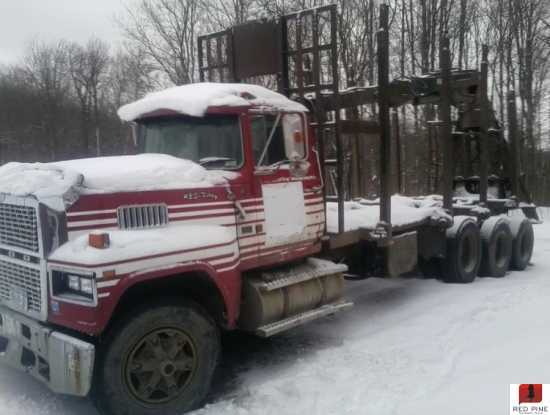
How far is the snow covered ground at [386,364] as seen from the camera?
4566mm

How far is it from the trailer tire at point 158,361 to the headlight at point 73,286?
1.25ft

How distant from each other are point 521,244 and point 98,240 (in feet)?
28.6

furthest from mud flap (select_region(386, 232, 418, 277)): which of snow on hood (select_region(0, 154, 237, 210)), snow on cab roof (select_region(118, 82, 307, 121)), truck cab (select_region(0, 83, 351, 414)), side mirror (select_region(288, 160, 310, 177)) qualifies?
snow on hood (select_region(0, 154, 237, 210))

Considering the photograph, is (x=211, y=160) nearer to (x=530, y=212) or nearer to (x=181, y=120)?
(x=181, y=120)

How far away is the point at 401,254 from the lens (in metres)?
7.63

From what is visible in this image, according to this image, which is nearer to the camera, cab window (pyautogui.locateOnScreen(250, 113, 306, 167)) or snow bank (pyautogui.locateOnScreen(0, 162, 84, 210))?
snow bank (pyautogui.locateOnScreen(0, 162, 84, 210))

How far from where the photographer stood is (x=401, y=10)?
947 inches

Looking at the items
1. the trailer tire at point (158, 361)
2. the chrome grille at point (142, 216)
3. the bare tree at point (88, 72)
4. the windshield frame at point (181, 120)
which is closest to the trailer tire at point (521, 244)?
the windshield frame at point (181, 120)

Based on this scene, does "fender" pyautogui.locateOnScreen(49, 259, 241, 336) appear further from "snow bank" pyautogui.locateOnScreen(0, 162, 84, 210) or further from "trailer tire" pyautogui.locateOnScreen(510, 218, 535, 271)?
"trailer tire" pyautogui.locateOnScreen(510, 218, 535, 271)

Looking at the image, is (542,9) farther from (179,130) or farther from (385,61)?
(179,130)

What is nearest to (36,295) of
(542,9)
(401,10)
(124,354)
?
(124,354)

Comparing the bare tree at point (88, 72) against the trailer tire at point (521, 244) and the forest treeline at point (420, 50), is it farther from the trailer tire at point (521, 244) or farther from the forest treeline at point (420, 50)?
the trailer tire at point (521, 244)

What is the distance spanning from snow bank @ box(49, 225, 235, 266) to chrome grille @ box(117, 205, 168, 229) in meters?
0.08

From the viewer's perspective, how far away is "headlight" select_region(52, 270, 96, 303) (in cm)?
395
